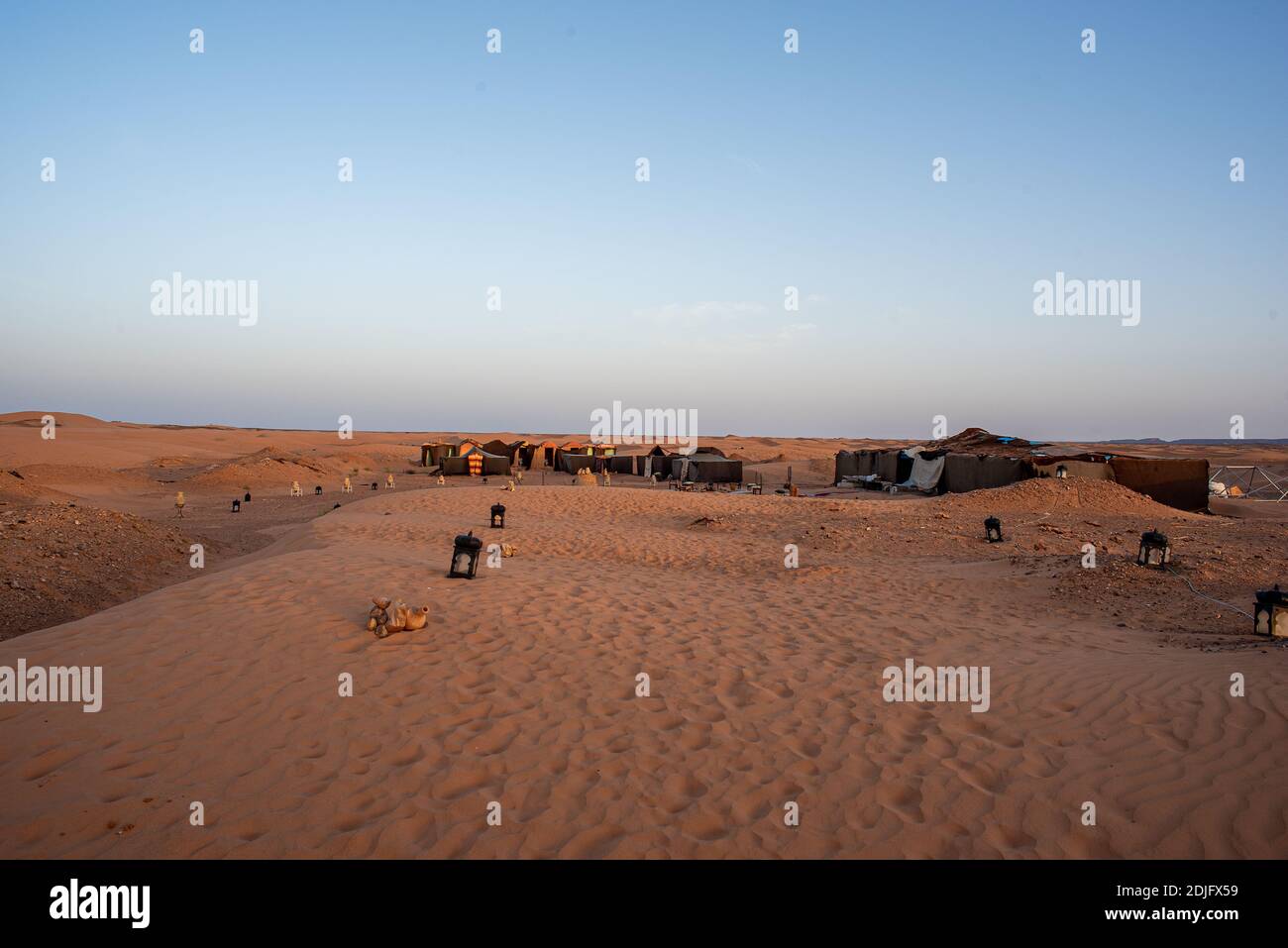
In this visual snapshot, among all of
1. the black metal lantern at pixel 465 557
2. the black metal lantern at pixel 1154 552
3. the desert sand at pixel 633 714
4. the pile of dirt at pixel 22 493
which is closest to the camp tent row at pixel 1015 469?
the desert sand at pixel 633 714

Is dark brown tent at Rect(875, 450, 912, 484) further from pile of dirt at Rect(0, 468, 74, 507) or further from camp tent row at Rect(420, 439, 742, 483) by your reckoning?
pile of dirt at Rect(0, 468, 74, 507)

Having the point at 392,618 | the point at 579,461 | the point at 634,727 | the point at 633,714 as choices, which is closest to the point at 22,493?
the point at 392,618

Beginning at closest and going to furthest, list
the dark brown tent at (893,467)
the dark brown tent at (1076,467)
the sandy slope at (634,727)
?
the sandy slope at (634,727) < the dark brown tent at (1076,467) < the dark brown tent at (893,467)

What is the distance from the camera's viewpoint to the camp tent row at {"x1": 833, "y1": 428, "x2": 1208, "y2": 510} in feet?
82.1

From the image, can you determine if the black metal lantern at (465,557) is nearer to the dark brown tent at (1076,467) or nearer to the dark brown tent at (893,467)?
the dark brown tent at (1076,467)

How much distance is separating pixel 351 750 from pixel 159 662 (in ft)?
9.45

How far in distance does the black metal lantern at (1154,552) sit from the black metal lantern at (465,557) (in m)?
11.0

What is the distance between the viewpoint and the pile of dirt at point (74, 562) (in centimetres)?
1005

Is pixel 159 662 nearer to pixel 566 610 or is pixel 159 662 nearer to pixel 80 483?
pixel 566 610

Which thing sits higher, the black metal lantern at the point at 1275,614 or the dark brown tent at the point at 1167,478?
the dark brown tent at the point at 1167,478

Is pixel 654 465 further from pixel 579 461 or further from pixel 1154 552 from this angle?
pixel 1154 552

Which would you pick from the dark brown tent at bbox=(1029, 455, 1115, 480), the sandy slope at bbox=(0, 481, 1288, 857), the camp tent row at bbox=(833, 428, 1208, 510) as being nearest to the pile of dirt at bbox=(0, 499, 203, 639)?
the sandy slope at bbox=(0, 481, 1288, 857)

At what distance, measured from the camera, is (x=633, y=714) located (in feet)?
18.9

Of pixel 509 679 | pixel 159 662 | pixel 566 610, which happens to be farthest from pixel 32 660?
pixel 566 610
